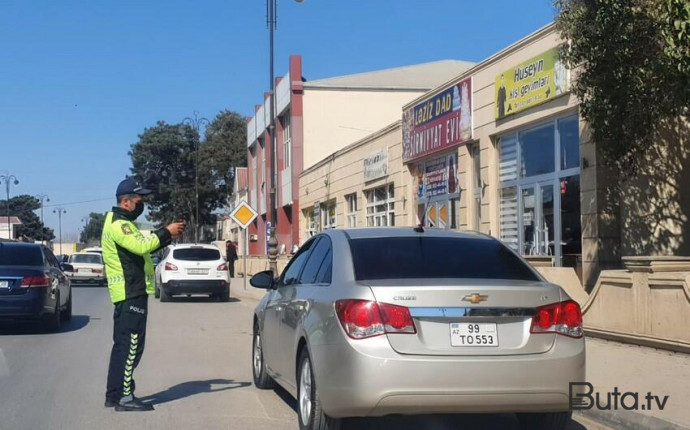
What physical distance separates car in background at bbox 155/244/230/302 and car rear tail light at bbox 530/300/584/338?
1765cm

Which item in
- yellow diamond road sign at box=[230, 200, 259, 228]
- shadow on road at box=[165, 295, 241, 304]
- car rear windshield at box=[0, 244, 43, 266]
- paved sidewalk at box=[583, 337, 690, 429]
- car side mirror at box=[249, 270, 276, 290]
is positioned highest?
yellow diamond road sign at box=[230, 200, 259, 228]

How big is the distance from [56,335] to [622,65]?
33.2 ft

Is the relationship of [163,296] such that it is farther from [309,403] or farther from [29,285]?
[309,403]

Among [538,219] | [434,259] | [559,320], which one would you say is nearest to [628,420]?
[559,320]

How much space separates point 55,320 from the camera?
14500 mm

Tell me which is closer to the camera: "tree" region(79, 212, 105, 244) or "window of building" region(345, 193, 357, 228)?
"window of building" region(345, 193, 357, 228)

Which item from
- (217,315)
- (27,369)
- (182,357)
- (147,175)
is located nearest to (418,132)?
(217,315)

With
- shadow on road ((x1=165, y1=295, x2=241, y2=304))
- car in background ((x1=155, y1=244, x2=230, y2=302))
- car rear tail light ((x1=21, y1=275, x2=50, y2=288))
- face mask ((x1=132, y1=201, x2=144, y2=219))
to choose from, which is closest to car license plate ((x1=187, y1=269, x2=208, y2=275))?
car in background ((x1=155, y1=244, x2=230, y2=302))

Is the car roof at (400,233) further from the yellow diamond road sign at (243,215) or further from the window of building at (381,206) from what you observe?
the yellow diamond road sign at (243,215)

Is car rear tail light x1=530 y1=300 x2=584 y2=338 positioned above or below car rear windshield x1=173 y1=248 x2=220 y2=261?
below

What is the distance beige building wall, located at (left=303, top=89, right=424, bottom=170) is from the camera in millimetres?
39312

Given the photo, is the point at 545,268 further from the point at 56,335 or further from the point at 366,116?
the point at 366,116

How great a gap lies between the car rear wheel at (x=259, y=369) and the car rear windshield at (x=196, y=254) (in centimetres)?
1409

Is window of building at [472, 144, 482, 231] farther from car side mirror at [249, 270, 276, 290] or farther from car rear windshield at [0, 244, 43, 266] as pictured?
car side mirror at [249, 270, 276, 290]
